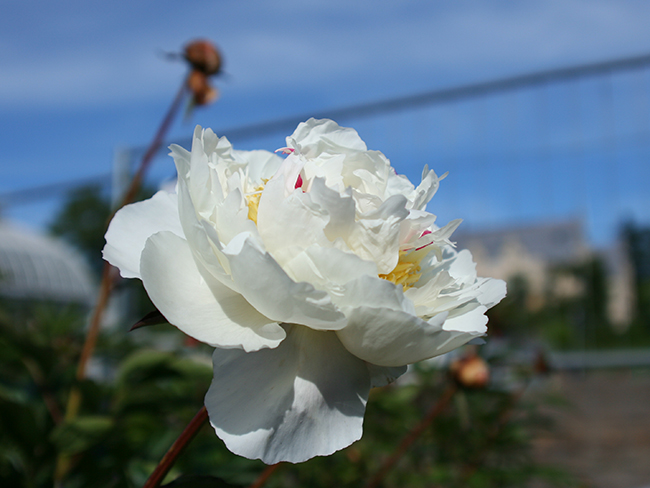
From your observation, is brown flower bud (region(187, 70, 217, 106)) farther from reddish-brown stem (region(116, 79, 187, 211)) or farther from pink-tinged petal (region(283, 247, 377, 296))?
pink-tinged petal (region(283, 247, 377, 296))

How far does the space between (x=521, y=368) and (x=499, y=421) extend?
128mm

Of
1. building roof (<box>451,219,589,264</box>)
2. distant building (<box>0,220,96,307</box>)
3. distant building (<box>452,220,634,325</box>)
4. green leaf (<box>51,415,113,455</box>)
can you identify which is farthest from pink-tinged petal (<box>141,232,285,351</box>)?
distant building (<box>0,220,96,307</box>)

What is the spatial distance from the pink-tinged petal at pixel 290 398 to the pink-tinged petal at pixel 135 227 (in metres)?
0.08

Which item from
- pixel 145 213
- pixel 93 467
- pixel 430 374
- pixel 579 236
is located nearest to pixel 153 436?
pixel 93 467

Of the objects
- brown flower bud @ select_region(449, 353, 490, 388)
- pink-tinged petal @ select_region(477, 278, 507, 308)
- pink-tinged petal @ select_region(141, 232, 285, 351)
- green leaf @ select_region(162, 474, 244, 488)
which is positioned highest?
pink-tinged petal @ select_region(141, 232, 285, 351)

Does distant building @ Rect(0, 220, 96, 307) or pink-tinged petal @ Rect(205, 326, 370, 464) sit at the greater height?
pink-tinged petal @ Rect(205, 326, 370, 464)

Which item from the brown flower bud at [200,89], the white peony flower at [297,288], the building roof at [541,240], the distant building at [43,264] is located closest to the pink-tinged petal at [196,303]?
the white peony flower at [297,288]

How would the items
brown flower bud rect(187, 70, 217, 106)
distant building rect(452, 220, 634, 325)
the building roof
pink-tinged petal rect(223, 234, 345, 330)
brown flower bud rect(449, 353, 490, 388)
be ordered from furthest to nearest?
1. the building roof
2. distant building rect(452, 220, 634, 325)
3. brown flower bud rect(187, 70, 217, 106)
4. brown flower bud rect(449, 353, 490, 388)
5. pink-tinged petal rect(223, 234, 345, 330)

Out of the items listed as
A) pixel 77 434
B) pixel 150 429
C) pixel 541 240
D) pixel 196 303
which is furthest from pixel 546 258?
pixel 196 303

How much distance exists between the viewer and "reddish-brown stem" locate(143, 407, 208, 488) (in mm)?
285

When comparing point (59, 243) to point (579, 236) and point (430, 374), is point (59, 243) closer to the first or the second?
point (579, 236)

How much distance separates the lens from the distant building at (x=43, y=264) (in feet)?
17.2

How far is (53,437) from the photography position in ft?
2.12

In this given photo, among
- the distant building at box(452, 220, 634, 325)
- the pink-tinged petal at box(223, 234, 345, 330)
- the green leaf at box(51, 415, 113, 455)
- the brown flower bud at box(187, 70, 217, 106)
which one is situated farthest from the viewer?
A: the distant building at box(452, 220, 634, 325)
